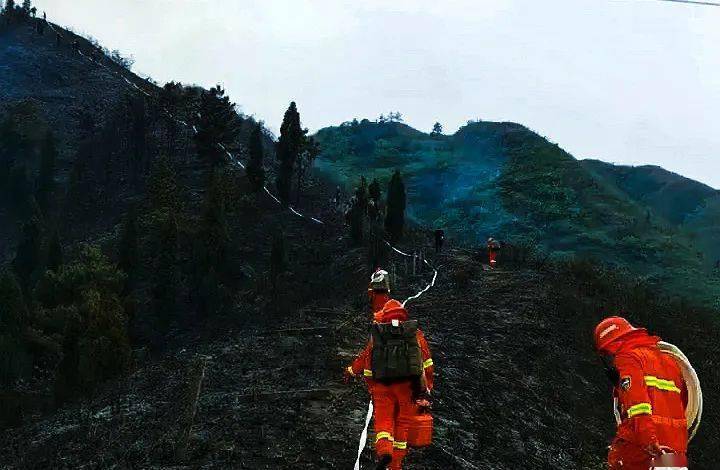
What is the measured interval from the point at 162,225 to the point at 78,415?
29.0 meters

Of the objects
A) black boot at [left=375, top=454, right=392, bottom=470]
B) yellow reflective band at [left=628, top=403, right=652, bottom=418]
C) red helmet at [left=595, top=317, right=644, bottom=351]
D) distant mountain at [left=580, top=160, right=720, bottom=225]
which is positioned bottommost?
black boot at [left=375, top=454, right=392, bottom=470]

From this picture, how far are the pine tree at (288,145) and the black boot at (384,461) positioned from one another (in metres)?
43.2

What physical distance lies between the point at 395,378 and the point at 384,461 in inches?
34.2

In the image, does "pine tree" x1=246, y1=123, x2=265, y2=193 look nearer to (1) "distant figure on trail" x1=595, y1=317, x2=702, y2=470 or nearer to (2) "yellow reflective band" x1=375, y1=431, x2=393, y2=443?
(2) "yellow reflective band" x1=375, y1=431, x2=393, y2=443

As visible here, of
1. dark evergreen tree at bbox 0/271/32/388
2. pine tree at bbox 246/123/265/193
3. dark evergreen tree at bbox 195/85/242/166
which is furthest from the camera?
dark evergreen tree at bbox 195/85/242/166

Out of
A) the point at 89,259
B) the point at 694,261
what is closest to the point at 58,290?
the point at 89,259

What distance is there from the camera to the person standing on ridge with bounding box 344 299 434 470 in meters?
6.69

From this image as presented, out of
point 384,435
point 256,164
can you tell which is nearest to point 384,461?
point 384,435

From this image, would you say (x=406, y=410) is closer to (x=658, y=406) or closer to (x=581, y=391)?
(x=658, y=406)

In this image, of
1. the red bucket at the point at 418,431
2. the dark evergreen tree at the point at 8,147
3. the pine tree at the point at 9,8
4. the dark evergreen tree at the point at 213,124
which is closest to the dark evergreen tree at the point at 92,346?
the red bucket at the point at 418,431

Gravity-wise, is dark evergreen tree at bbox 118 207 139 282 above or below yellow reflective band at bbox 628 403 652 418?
below

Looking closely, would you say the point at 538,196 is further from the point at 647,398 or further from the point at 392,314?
the point at 647,398

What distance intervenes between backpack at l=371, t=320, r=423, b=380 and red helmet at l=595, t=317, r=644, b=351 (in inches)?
82.3

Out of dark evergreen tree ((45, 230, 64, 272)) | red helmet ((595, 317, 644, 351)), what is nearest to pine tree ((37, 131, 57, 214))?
dark evergreen tree ((45, 230, 64, 272))
